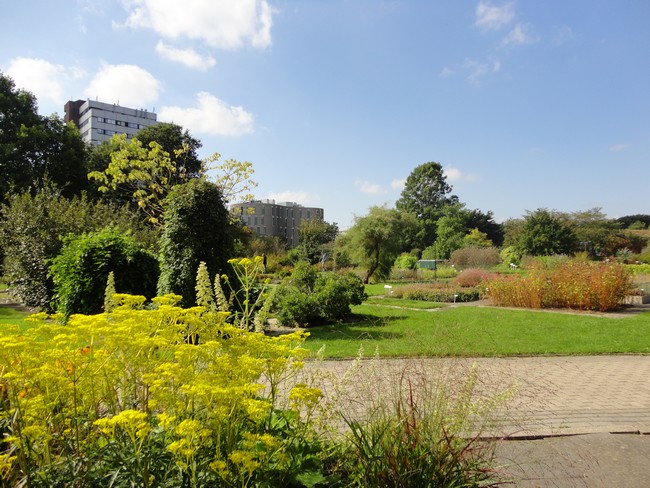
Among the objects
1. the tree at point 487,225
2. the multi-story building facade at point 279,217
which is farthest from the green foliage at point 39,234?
the multi-story building facade at point 279,217

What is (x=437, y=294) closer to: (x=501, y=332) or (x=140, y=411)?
(x=501, y=332)

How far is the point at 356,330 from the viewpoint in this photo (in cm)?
927

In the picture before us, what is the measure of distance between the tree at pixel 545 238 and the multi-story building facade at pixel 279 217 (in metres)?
50.0

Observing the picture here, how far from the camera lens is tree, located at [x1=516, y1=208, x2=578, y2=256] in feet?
95.5

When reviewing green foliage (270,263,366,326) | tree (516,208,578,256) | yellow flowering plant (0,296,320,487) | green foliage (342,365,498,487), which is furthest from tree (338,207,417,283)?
yellow flowering plant (0,296,320,487)

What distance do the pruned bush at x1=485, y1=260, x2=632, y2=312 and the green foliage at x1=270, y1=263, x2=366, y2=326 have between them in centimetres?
542

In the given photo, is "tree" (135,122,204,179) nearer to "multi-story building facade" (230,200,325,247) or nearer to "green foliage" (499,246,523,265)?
"green foliage" (499,246,523,265)

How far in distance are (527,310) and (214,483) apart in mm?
12156

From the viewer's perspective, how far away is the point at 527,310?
12.4m

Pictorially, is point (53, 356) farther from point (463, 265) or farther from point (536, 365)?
point (463, 265)

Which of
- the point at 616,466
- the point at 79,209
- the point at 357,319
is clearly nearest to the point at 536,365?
the point at 616,466

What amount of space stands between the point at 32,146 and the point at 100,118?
47865 millimetres

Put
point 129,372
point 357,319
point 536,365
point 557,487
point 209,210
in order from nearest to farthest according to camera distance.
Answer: point 129,372 → point 557,487 → point 536,365 → point 209,210 → point 357,319

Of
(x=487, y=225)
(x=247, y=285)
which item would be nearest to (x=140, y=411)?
(x=247, y=285)
